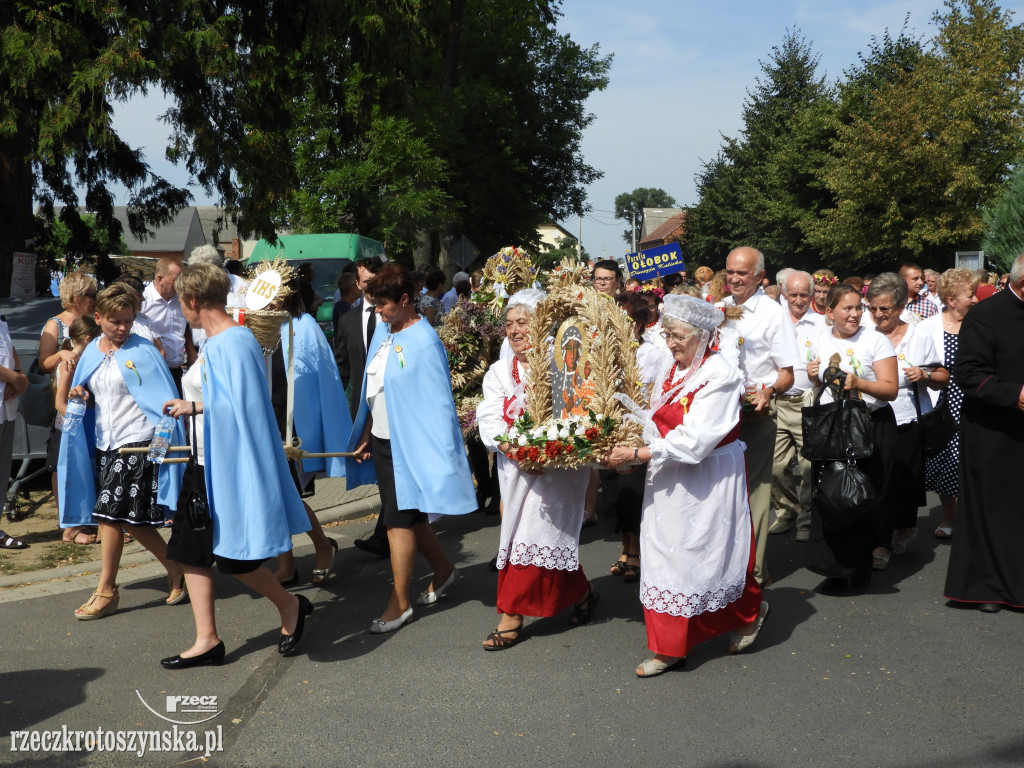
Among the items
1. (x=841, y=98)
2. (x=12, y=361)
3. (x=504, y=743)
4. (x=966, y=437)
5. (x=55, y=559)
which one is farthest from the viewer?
(x=841, y=98)

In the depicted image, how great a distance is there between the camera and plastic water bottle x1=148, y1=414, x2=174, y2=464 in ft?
15.9

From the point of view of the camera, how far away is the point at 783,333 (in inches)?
236

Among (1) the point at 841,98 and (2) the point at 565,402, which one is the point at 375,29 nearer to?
(2) the point at 565,402

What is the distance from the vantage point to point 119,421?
5766 mm

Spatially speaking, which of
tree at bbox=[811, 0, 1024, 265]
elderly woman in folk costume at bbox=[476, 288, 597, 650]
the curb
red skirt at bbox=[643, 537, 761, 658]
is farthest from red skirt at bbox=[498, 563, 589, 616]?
tree at bbox=[811, 0, 1024, 265]

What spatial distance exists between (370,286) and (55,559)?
11.4ft

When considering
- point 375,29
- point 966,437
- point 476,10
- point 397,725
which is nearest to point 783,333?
point 966,437

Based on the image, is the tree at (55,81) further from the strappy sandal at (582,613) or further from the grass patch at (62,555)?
the strappy sandal at (582,613)

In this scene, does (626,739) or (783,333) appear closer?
(626,739)

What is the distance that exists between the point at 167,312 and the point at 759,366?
460 centimetres

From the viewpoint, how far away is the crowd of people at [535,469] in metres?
4.79

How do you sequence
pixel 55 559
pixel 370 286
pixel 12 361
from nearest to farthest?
pixel 370 286 → pixel 12 361 → pixel 55 559

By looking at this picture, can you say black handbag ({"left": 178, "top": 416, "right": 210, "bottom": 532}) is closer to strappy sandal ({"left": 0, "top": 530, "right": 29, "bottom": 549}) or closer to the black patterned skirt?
the black patterned skirt

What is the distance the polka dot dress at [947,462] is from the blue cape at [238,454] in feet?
16.0
